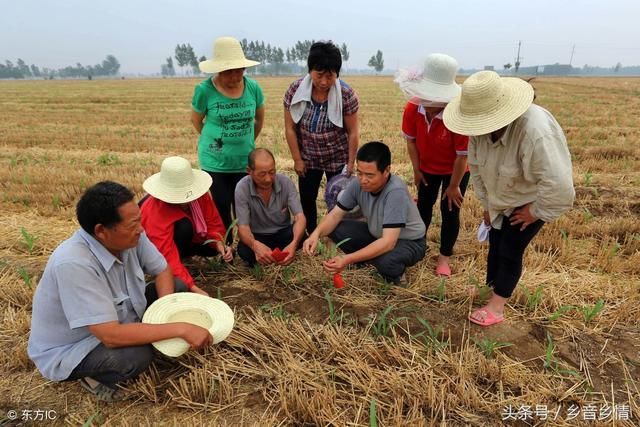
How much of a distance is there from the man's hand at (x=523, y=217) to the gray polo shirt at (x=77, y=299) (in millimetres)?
2205

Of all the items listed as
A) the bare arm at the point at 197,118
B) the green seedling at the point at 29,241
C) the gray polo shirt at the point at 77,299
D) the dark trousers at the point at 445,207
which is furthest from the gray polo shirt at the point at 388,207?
the green seedling at the point at 29,241

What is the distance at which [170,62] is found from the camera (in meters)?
113

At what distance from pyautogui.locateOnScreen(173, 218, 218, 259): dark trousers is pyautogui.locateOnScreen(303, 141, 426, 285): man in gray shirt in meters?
0.90

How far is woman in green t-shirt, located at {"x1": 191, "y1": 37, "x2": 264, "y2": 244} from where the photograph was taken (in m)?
3.25

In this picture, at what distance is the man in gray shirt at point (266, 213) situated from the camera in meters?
3.15

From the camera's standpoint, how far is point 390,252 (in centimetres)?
313

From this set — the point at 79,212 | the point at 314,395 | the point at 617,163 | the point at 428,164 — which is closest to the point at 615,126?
the point at 617,163

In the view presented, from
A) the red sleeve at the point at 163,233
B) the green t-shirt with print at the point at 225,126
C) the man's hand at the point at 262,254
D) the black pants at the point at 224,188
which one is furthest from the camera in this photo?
the black pants at the point at 224,188

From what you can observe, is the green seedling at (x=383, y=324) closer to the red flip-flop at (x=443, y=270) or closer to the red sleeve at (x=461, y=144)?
the red flip-flop at (x=443, y=270)

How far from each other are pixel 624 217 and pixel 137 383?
4952 millimetres

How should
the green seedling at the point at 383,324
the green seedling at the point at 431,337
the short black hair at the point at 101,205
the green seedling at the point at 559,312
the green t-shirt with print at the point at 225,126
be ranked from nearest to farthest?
1. the short black hair at the point at 101,205
2. the green seedling at the point at 431,337
3. the green seedling at the point at 383,324
4. the green seedling at the point at 559,312
5. the green t-shirt with print at the point at 225,126

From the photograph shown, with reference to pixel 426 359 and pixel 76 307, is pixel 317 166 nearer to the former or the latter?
pixel 426 359

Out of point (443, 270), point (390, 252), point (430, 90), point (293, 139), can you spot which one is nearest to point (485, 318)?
point (443, 270)

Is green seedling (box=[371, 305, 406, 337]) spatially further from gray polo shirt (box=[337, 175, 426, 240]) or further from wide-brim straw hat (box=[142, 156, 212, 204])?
wide-brim straw hat (box=[142, 156, 212, 204])
